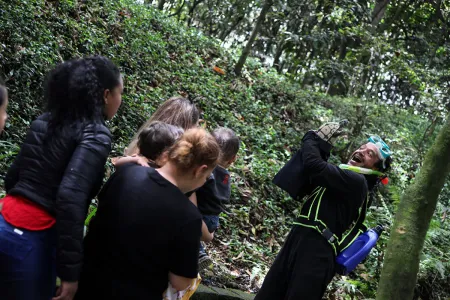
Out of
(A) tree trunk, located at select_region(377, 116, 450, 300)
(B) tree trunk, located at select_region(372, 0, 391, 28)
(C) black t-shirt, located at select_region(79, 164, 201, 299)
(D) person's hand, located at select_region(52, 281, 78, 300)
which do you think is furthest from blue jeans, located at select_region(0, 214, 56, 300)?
(B) tree trunk, located at select_region(372, 0, 391, 28)

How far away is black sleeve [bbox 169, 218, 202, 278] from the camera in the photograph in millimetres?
2309

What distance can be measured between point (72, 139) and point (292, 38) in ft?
42.1

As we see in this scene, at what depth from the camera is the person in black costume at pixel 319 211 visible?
405 cm

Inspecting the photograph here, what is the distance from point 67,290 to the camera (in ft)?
Result: 7.77

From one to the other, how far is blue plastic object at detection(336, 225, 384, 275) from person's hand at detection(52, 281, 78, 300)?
2.44 meters

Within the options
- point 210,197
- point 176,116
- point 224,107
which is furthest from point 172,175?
point 224,107

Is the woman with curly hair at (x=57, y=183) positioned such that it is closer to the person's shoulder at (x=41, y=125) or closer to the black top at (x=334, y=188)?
the person's shoulder at (x=41, y=125)

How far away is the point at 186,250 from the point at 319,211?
2077 millimetres

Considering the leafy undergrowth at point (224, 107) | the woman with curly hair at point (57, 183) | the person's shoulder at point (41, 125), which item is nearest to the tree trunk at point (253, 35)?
the leafy undergrowth at point (224, 107)

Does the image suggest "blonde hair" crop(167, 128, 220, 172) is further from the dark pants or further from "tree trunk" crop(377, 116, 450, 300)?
"tree trunk" crop(377, 116, 450, 300)

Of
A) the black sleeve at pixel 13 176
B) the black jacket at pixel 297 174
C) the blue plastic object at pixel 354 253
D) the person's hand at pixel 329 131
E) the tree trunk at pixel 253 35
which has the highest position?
the tree trunk at pixel 253 35

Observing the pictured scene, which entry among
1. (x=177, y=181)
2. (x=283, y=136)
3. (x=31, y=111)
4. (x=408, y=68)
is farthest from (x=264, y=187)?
(x=177, y=181)

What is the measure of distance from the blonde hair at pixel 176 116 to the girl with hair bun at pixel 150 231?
3.62 ft

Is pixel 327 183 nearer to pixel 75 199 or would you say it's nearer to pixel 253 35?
pixel 75 199
